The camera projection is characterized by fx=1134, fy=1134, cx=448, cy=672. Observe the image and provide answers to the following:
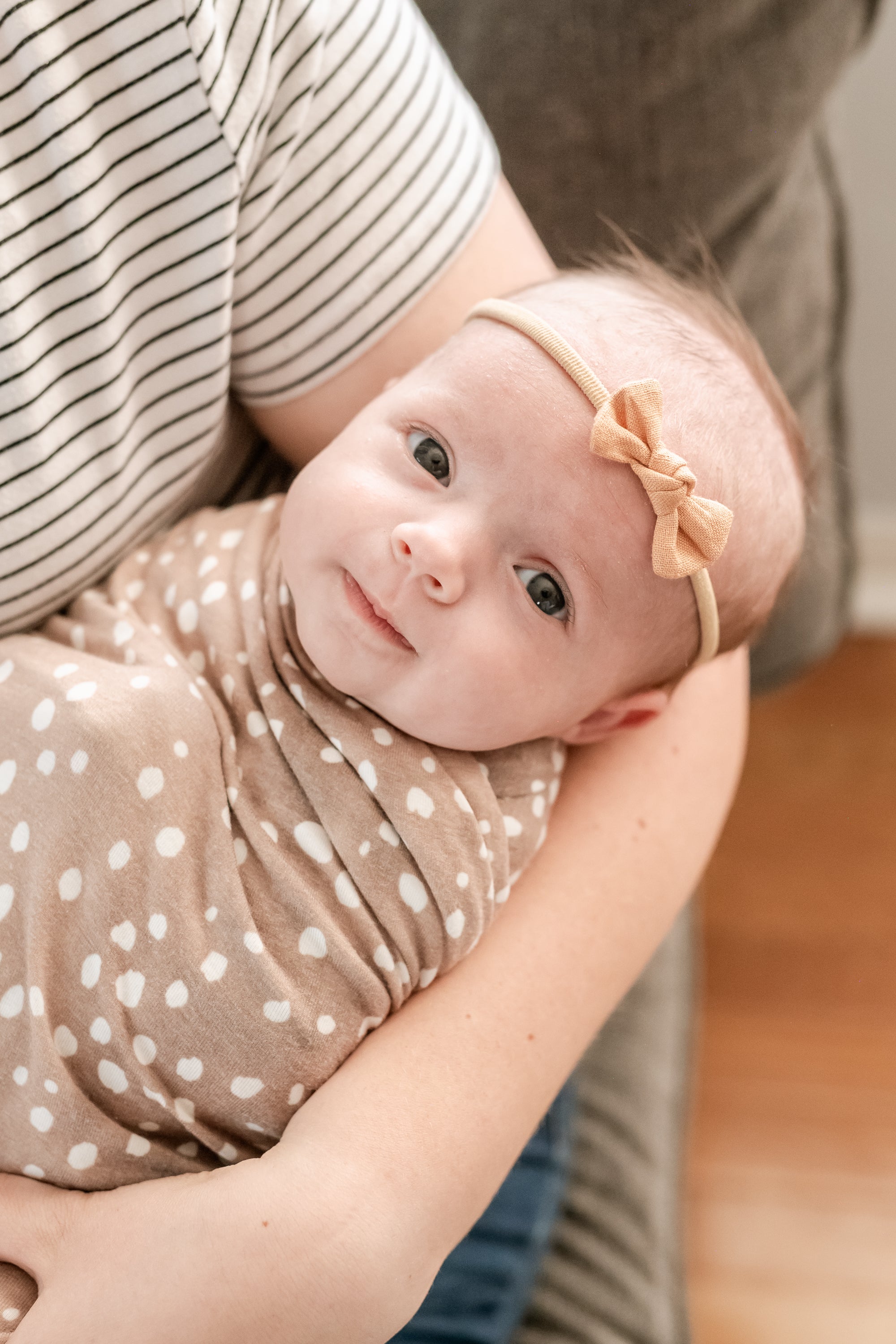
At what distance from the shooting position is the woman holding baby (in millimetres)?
615

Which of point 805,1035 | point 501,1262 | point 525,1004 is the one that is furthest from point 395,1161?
point 805,1035

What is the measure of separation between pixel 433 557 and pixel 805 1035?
121 centimetres

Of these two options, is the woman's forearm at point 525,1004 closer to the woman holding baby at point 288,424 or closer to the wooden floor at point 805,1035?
the woman holding baby at point 288,424

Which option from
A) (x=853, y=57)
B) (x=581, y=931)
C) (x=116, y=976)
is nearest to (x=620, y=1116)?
(x=581, y=931)

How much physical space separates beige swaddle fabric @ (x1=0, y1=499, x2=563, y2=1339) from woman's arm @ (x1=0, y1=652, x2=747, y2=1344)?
0.03 m

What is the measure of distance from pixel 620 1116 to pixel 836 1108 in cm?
56

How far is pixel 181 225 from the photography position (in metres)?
0.69

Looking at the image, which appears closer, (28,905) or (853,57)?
(28,905)

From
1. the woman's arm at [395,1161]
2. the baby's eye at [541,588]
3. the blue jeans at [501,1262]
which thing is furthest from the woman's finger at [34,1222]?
the baby's eye at [541,588]

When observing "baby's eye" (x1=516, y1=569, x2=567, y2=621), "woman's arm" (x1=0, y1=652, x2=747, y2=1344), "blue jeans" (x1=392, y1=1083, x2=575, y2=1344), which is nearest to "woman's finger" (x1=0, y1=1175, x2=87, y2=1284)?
"woman's arm" (x1=0, y1=652, x2=747, y2=1344)

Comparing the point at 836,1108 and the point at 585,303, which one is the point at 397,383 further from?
the point at 836,1108

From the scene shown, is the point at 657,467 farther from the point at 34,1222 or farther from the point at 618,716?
the point at 34,1222

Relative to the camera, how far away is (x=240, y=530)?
80 cm

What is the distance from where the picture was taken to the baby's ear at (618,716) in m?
0.77
